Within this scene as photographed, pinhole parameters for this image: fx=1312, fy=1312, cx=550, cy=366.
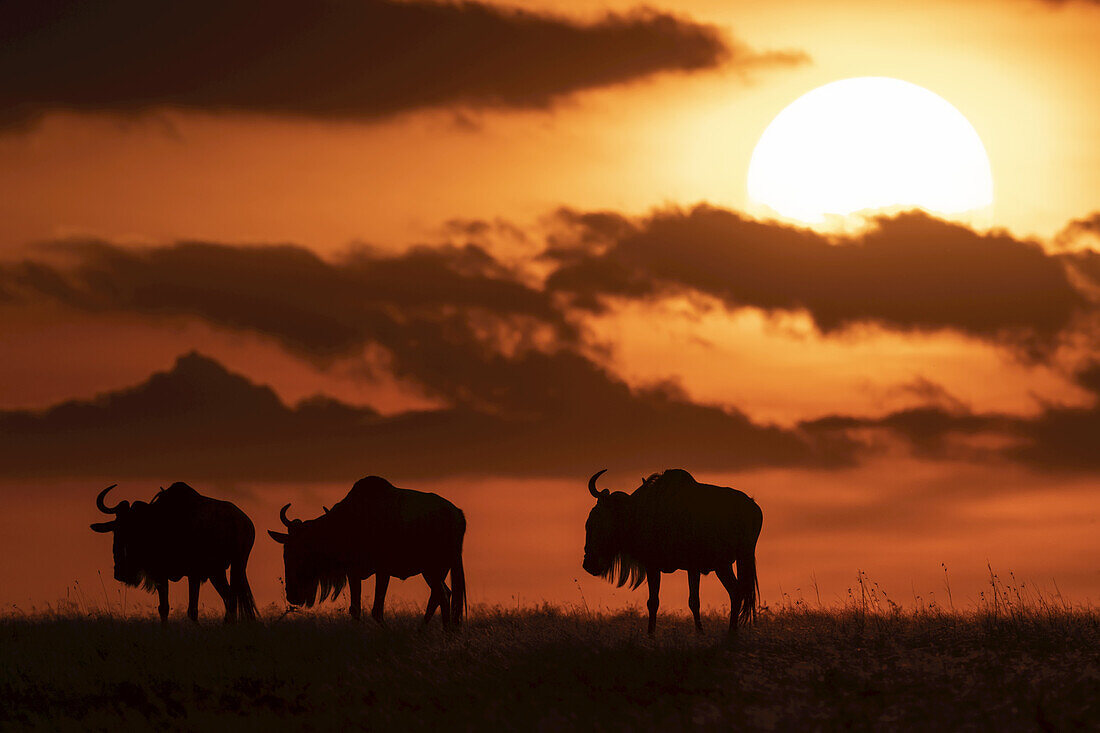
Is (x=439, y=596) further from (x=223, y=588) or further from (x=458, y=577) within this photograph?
(x=223, y=588)

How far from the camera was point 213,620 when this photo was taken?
22.7 metres

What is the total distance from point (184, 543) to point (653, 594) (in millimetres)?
8410

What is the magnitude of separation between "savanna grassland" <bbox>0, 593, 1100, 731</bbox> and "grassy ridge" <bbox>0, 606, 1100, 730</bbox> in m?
0.03

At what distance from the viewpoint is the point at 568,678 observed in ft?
53.8

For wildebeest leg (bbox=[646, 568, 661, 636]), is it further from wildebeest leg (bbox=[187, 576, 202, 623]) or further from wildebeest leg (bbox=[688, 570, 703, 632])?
wildebeest leg (bbox=[187, 576, 202, 623])

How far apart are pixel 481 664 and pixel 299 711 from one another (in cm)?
247

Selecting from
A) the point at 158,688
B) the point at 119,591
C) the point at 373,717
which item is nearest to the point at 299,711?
the point at 373,717

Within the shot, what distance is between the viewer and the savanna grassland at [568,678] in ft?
49.6

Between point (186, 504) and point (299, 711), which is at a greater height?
point (186, 504)

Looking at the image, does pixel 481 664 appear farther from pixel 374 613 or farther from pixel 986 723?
pixel 986 723

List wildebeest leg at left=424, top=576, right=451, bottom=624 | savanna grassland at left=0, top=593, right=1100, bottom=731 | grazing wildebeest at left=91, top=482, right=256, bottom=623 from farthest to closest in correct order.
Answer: grazing wildebeest at left=91, top=482, right=256, bottom=623
wildebeest leg at left=424, top=576, right=451, bottom=624
savanna grassland at left=0, top=593, right=1100, bottom=731

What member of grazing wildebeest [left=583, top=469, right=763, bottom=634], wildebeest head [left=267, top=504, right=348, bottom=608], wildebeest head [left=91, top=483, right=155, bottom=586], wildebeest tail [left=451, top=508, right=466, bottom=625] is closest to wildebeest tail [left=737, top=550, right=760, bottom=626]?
grazing wildebeest [left=583, top=469, right=763, bottom=634]

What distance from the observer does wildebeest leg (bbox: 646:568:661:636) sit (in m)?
19.5

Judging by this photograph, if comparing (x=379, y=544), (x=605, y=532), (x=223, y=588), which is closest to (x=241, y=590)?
(x=223, y=588)
